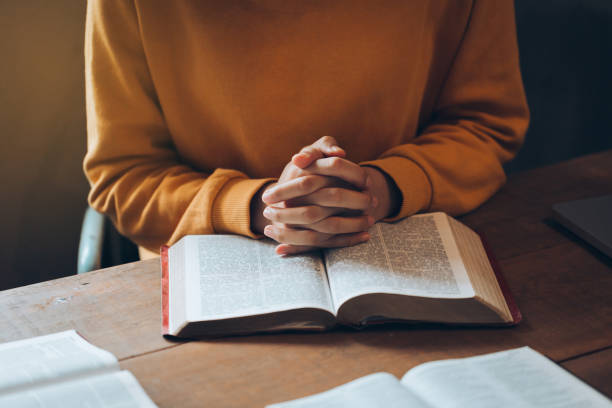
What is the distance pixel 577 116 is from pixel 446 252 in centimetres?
103

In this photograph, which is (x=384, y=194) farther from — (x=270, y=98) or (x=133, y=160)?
(x=133, y=160)

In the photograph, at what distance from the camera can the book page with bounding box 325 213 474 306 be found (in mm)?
634

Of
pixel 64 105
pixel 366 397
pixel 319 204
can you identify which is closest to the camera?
pixel 366 397

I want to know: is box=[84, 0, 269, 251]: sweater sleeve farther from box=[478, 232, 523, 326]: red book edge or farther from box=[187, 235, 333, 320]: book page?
box=[478, 232, 523, 326]: red book edge

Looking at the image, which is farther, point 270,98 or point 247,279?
point 270,98

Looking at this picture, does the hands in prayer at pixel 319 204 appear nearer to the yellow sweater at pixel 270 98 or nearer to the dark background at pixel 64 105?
the yellow sweater at pixel 270 98

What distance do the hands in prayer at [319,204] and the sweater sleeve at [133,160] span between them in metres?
0.09

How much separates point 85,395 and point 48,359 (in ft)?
0.25

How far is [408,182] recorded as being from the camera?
2.72 ft

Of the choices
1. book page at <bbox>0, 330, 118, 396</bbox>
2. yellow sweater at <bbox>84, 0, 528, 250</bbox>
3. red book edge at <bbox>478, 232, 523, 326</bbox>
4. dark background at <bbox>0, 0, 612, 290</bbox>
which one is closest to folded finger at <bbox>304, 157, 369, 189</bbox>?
yellow sweater at <bbox>84, 0, 528, 250</bbox>

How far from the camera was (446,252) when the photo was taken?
0.71 meters

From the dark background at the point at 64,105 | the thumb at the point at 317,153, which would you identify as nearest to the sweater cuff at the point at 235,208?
the thumb at the point at 317,153

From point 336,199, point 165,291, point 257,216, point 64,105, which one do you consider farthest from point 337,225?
point 64,105

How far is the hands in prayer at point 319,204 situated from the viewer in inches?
28.5
